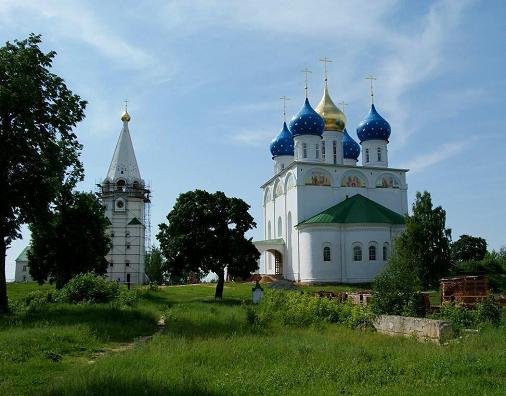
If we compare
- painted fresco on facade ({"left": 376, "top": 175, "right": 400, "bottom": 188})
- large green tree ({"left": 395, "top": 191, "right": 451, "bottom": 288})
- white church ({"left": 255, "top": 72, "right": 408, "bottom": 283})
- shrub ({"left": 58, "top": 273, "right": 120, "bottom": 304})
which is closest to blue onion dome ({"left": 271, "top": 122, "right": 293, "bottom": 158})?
white church ({"left": 255, "top": 72, "right": 408, "bottom": 283})

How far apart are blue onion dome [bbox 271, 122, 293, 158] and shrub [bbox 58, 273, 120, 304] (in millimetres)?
30803

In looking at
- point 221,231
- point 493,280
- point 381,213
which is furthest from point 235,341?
point 381,213

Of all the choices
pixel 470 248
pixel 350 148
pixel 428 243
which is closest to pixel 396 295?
pixel 428 243

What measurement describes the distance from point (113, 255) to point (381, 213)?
118ft

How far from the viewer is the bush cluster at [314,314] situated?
15.8 meters

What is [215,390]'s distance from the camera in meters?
7.33

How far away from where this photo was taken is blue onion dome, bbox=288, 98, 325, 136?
45.0 metres

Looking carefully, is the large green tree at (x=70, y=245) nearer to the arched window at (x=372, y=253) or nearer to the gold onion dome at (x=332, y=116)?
A: the arched window at (x=372, y=253)

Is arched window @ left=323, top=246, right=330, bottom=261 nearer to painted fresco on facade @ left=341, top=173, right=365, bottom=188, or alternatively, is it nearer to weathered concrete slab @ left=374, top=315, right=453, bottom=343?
painted fresco on facade @ left=341, top=173, right=365, bottom=188

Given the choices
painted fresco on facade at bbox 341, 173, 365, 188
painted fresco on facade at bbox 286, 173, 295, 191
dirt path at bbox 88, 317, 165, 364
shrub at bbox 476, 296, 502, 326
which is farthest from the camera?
painted fresco on facade at bbox 341, 173, 365, 188

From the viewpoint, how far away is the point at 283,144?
53000 millimetres

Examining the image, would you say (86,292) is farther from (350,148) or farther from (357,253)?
(350,148)

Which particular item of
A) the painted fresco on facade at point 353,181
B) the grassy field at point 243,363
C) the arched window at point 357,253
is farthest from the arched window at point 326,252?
the grassy field at point 243,363

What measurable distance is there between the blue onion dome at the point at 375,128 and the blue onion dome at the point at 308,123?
4943 mm
